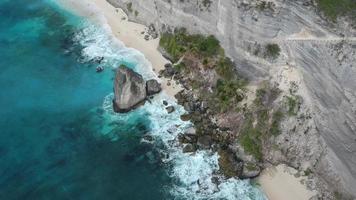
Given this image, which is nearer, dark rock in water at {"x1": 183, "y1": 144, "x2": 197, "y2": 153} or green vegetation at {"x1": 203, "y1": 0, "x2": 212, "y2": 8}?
dark rock in water at {"x1": 183, "y1": 144, "x2": 197, "y2": 153}

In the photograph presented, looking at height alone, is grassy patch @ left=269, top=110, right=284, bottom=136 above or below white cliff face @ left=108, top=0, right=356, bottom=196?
below

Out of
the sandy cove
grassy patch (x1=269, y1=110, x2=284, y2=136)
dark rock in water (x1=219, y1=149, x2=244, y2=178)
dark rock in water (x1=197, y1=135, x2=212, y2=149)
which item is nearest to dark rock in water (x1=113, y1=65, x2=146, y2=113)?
the sandy cove

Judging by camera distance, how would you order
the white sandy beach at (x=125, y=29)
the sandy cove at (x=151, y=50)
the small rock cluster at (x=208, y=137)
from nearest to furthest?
the sandy cove at (x=151, y=50) < the small rock cluster at (x=208, y=137) < the white sandy beach at (x=125, y=29)

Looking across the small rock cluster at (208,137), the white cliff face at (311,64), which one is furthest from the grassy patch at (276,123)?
the small rock cluster at (208,137)

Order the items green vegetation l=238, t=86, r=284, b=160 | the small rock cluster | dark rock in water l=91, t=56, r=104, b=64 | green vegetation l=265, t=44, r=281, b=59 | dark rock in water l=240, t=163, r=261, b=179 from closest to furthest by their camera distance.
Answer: dark rock in water l=240, t=163, r=261, b=179
the small rock cluster
green vegetation l=238, t=86, r=284, b=160
green vegetation l=265, t=44, r=281, b=59
dark rock in water l=91, t=56, r=104, b=64

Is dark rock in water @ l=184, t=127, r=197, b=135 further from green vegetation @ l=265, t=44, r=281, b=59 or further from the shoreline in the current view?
green vegetation @ l=265, t=44, r=281, b=59

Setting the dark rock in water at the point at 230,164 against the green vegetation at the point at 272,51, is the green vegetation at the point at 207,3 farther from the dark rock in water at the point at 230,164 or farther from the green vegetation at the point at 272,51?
the dark rock in water at the point at 230,164
